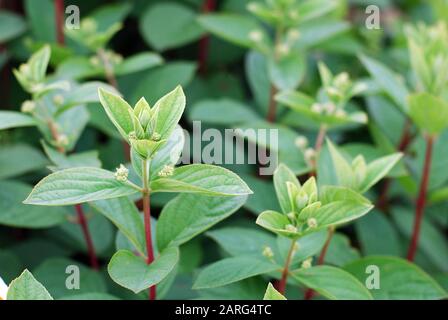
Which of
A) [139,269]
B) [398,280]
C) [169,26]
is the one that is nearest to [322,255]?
[398,280]

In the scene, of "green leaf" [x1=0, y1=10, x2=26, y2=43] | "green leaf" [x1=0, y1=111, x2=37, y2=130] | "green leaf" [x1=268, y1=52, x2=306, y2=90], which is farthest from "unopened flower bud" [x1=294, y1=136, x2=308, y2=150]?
"green leaf" [x1=0, y1=10, x2=26, y2=43]

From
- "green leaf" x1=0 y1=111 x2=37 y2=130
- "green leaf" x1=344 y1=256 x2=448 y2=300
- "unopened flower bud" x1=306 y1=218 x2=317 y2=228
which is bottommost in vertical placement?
"green leaf" x1=344 y1=256 x2=448 y2=300

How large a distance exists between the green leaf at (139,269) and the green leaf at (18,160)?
41 centimetres

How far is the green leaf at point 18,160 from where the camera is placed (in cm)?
127

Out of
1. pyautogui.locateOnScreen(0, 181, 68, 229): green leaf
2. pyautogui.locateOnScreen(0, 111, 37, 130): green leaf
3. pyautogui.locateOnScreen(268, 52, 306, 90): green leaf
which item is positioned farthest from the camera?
pyautogui.locateOnScreen(268, 52, 306, 90): green leaf

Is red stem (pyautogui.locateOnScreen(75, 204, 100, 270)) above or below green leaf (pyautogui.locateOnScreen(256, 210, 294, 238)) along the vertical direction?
below

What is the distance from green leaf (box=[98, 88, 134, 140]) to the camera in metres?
0.88

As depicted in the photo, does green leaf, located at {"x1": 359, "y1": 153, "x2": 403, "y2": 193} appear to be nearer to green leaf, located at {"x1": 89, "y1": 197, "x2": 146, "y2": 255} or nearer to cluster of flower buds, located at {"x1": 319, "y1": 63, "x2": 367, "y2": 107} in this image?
cluster of flower buds, located at {"x1": 319, "y1": 63, "x2": 367, "y2": 107}

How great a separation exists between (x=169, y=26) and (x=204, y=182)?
0.82 metres

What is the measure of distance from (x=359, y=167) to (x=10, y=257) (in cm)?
68

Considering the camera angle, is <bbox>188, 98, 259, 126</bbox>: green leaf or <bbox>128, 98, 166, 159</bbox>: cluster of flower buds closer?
<bbox>128, 98, 166, 159</bbox>: cluster of flower buds

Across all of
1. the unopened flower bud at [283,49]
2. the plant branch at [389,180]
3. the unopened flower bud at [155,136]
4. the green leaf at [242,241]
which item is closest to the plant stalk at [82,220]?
the green leaf at [242,241]

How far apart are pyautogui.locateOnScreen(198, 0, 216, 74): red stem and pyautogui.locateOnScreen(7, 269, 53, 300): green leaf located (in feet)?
3.31
